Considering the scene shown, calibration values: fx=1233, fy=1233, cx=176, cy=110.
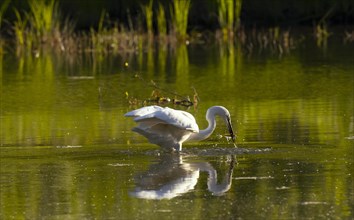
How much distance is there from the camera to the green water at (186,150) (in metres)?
9.73

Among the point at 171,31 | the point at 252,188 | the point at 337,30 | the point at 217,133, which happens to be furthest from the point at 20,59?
the point at 252,188

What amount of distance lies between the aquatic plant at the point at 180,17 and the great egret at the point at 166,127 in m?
16.9

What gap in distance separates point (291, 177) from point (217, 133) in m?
3.57

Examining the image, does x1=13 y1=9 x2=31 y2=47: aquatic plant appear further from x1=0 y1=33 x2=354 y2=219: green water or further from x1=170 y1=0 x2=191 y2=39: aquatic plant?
x1=0 y1=33 x2=354 y2=219: green water

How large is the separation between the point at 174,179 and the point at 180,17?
19.5m

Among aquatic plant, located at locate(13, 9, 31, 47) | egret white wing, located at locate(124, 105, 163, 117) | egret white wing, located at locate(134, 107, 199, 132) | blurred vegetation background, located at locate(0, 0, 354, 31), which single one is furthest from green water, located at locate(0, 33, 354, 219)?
blurred vegetation background, located at locate(0, 0, 354, 31)

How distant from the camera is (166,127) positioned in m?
12.9

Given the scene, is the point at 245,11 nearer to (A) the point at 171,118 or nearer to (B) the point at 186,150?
(B) the point at 186,150

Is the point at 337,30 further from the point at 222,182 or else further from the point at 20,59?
the point at 222,182

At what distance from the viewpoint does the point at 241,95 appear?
18625 millimetres

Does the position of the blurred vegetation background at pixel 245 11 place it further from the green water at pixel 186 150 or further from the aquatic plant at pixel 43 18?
the green water at pixel 186 150

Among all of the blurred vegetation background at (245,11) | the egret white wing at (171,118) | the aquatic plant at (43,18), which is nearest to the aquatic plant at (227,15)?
the blurred vegetation background at (245,11)

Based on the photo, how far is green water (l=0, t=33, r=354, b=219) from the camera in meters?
9.73

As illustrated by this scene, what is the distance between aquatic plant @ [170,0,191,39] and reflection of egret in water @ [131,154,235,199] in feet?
57.3
